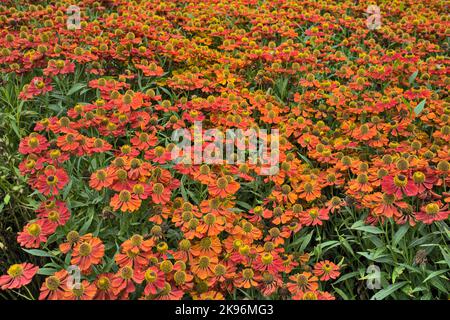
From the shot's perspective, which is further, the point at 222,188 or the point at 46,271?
the point at 222,188

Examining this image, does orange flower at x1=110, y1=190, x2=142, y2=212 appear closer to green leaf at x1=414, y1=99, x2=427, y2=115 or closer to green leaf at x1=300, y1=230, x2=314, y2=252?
green leaf at x1=300, y1=230, x2=314, y2=252

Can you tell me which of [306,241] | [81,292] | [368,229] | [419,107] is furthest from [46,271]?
[419,107]

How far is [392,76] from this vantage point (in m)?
3.09

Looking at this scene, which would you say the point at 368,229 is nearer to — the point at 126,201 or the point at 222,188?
the point at 222,188

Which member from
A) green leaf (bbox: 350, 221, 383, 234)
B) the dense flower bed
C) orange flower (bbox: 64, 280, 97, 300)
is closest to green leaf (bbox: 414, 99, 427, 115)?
the dense flower bed

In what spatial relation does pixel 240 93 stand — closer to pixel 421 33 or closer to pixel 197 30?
pixel 197 30

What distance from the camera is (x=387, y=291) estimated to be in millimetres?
1889

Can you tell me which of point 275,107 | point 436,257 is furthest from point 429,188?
point 275,107

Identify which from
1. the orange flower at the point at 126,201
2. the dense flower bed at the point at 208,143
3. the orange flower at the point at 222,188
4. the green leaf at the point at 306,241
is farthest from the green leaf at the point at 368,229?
the orange flower at the point at 126,201

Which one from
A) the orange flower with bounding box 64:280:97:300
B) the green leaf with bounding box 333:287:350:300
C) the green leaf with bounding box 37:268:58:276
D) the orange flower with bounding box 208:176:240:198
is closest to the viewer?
the orange flower with bounding box 64:280:97:300

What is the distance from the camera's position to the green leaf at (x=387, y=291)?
6.15 ft

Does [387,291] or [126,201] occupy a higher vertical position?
[126,201]

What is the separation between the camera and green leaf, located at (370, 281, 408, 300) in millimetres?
Result: 1876

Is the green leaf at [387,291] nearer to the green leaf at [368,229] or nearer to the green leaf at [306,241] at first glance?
the green leaf at [368,229]
